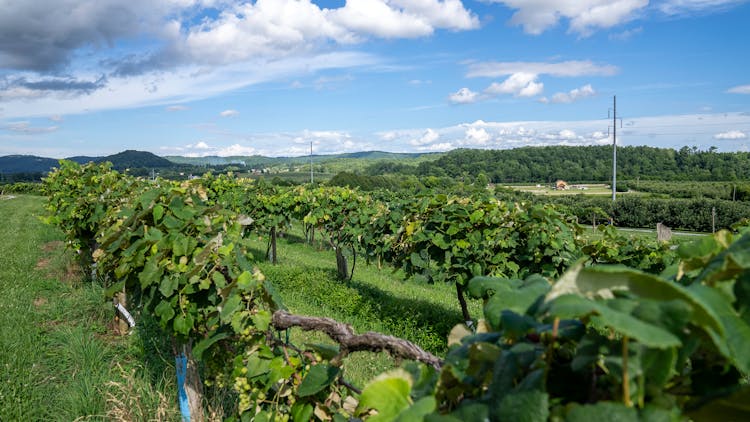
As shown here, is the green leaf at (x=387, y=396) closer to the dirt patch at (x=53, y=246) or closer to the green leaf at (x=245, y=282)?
the green leaf at (x=245, y=282)

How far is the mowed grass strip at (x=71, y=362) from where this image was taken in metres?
3.47

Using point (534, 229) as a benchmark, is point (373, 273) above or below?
below

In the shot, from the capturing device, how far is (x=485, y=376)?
0.96 meters

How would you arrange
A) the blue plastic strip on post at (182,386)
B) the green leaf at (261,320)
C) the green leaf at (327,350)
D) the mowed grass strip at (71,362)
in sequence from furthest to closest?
1. the mowed grass strip at (71,362)
2. the blue plastic strip on post at (182,386)
3. the green leaf at (261,320)
4. the green leaf at (327,350)

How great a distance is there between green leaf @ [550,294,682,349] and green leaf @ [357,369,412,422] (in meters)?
0.47

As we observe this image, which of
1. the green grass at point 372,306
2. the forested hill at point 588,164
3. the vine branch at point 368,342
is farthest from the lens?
the forested hill at point 588,164

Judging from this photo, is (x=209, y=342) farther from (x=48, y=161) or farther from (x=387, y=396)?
(x=48, y=161)

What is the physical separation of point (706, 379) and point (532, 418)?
32cm

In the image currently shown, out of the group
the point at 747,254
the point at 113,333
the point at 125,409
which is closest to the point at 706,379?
the point at 747,254

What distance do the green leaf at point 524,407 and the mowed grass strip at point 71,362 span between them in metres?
2.95

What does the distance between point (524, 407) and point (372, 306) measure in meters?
7.65

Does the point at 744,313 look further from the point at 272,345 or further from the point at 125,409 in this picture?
the point at 125,409

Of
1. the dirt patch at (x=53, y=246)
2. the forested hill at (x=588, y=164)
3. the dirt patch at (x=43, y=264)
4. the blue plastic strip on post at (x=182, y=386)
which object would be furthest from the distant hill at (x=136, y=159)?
the blue plastic strip on post at (x=182, y=386)

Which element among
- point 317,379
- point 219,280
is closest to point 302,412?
point 317,379
